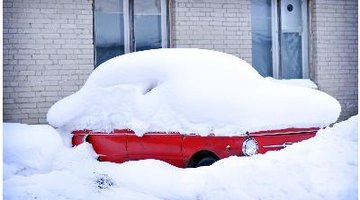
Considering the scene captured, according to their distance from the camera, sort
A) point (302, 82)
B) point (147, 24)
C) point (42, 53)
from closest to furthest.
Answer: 1. point (42, 53)
2. point (147, 24)
3. point (302, 82)

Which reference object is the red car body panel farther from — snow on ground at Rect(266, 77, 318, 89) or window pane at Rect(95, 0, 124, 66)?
snow on ground at Rect(266, 77, 318, 89)

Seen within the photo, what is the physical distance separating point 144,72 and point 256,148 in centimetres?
162

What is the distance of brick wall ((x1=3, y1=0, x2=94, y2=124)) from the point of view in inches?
277

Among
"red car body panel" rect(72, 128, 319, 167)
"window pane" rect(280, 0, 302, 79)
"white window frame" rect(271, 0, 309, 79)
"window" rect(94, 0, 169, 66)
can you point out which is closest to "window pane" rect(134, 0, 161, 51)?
"window" rect(94, 0, 169, 66)

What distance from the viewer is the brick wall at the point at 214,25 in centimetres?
793

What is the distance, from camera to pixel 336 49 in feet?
29.2

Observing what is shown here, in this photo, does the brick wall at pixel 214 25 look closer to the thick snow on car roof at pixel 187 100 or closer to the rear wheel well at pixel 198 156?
the thick snow on car roof at pixel 187 100

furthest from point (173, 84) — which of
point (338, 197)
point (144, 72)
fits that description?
point (338, 197)

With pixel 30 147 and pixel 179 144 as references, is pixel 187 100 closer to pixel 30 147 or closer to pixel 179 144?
pixel 179 144

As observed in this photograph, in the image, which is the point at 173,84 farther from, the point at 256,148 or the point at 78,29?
the point at 78,29

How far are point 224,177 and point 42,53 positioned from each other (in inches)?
181

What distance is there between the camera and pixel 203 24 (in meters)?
8.05

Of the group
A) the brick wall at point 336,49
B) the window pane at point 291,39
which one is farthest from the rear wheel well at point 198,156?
the brick wall at point 336,49

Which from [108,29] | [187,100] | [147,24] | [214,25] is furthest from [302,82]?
[187,100]
